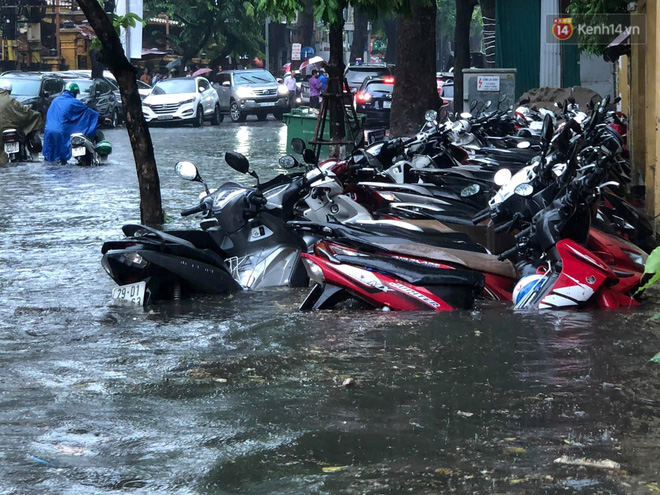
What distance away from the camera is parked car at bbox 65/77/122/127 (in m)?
30.0

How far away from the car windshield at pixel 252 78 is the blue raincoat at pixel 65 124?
1537 cm

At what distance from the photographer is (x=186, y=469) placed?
14.2ft

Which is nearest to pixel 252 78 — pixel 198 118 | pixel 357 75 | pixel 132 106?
pixel 357 75

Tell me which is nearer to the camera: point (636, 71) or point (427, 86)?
point (636, 71)

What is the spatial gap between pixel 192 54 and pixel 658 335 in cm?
4208

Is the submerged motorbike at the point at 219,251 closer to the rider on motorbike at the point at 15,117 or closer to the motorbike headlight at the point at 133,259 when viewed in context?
→ the motorbike headlight at the point at 133,259

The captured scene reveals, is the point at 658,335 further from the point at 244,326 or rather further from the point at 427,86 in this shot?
the point at 427,86

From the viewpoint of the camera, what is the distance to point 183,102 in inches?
1286

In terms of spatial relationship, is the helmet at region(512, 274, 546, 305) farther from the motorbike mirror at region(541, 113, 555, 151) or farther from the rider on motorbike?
the rider on motorbike

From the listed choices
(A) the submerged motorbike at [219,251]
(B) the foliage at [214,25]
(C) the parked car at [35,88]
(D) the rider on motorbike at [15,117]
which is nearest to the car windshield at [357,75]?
(B) the foliage at [214,25]

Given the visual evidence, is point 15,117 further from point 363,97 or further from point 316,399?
point 316,399

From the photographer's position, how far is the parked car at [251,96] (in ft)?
117

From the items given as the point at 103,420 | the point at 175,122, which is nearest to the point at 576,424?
the point at 103,420

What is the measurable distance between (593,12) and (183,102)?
62.9 ft
